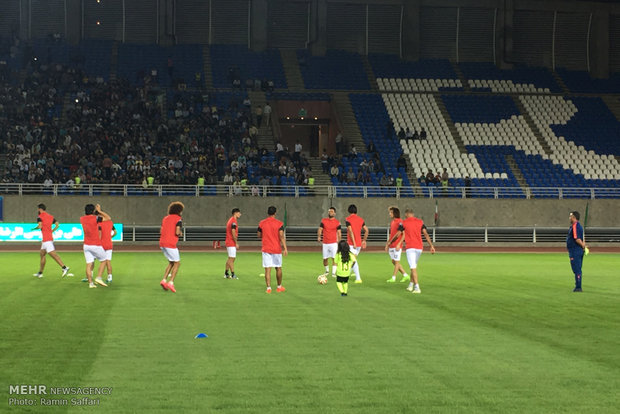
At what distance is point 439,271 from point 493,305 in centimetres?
999

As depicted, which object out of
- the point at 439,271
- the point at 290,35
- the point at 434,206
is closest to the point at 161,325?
the point at 439,271

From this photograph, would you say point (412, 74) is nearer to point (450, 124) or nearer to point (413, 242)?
point (450, 124)

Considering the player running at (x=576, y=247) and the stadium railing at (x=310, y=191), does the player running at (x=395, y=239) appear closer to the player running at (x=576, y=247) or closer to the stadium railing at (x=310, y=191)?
the player running at (x=576, y=247)

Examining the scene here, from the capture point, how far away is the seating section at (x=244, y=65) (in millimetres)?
58781

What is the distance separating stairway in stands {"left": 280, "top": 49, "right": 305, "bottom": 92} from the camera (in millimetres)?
58969

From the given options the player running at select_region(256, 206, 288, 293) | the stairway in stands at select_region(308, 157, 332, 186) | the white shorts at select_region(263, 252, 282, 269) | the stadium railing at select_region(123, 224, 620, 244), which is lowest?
the stadium railing at select_region(123, 224, 620, 244)

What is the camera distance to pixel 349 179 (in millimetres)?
48219

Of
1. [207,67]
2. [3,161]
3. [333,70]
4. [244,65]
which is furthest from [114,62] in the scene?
[333,70]

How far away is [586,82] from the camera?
6412 cm

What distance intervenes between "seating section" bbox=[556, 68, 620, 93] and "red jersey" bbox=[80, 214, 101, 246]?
49.2 metres

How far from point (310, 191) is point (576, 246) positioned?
1034 inches

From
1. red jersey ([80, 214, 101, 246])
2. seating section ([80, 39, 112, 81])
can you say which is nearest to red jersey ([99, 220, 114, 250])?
red jersey ([80, 214, 101, 246])

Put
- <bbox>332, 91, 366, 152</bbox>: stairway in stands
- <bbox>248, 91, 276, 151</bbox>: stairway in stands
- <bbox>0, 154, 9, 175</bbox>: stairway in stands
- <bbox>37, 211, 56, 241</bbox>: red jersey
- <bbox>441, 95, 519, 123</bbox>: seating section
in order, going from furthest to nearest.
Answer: <bbox>441, 95, 519, 123</bbox>: seating section
<bbox>332, 91, 366, 152</bbox>: stairway in stands
<bbox>248, 91, 276, 151</bbox>: stairway in stands
<bbox>0, 154, 9, 175</bbox>: stairway in stands
<bbox>37, 211, 56, 241</bbox>: red jersey

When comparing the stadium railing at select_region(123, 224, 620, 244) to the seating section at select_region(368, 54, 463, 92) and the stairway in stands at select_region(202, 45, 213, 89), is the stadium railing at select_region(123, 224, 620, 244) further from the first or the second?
the seating section at select_region(368, 54, 463, 92)
